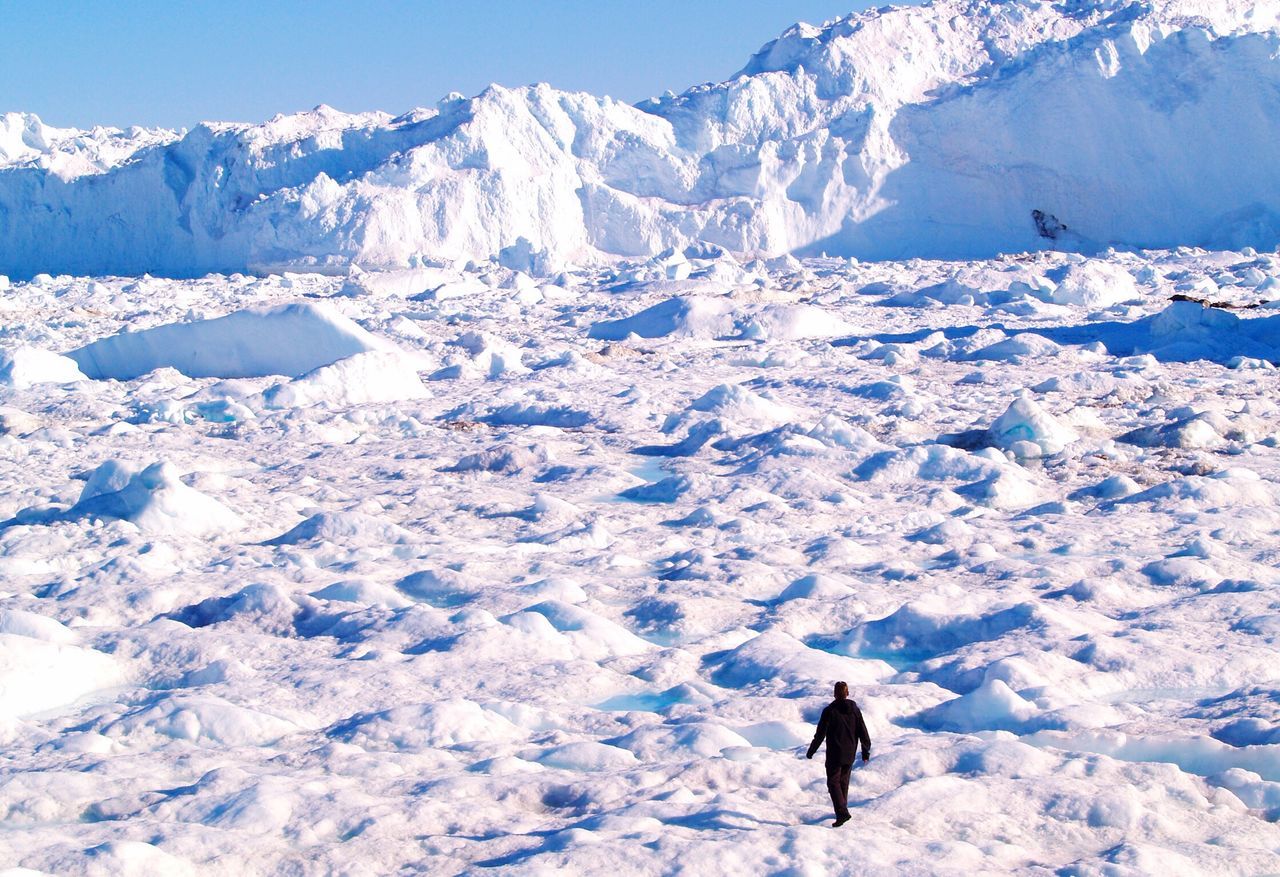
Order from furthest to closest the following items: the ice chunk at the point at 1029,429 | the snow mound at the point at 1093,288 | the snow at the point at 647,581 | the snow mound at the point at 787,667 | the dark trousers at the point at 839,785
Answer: the snow mound at the point at 1093,288 < the ice chunk at the point at 1029,429 < the snow mound at the point at 787,667 < the snow at the point at 647,581 < the dark trousers at the point at 839,785

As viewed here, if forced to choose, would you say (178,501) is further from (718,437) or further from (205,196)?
(205,196)

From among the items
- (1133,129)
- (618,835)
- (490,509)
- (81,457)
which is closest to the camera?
(618,835)

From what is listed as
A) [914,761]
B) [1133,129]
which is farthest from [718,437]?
[1133,129]

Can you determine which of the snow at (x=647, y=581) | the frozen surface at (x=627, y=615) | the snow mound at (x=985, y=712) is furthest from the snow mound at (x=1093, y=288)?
the snow mound at (x=985, y=712)

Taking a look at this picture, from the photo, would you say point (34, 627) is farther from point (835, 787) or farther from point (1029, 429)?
point (1029, 429)

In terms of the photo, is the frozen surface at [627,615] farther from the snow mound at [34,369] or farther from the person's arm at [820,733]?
the person's arm at [820,733]

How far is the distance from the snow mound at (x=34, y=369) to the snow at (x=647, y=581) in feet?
0.16

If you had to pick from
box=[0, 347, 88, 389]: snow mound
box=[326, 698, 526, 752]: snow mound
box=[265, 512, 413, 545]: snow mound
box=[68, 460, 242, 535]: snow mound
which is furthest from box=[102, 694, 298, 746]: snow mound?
box=[0, 347, 88, 389]: snow mound

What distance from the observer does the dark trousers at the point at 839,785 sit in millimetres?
3146

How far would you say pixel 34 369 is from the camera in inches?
476

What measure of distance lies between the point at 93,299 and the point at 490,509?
16.6 metres

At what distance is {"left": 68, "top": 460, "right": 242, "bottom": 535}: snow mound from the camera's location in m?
6.50

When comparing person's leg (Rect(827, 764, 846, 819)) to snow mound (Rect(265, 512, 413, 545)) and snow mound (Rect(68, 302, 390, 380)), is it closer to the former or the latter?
snow mound (Rect(265, 512, 413, 545))

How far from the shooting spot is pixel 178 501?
6594 mm
